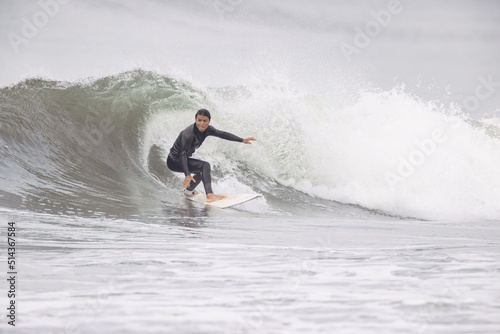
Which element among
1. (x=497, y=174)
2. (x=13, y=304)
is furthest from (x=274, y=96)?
(x=13, y=304)

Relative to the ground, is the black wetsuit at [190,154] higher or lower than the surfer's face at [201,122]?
lower

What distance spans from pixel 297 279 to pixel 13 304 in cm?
150

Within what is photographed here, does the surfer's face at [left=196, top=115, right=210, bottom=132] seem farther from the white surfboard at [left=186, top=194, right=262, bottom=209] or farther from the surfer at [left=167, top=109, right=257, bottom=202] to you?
the white surfboard at [left=186, top=194, right=262, bottom=209]

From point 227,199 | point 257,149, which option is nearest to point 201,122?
point 227,199

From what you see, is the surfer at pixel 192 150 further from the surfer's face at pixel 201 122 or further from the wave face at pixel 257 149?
the wave face at pixel 257 149

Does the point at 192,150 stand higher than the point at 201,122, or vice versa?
the point at 201,122

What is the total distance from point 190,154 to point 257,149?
393 centimetres

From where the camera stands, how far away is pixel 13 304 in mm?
2307

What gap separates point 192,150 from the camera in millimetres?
6746

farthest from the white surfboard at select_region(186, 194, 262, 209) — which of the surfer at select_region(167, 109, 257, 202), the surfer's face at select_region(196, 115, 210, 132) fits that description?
the surfer's face at select_region(196, 115, 210, 132)

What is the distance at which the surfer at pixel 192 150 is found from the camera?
6.42 metres

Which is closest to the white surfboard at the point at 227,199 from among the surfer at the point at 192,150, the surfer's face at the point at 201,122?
the surfer at the point at 192,150

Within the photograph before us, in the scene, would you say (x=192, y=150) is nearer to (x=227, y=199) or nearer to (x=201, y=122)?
(x=201, y=122)

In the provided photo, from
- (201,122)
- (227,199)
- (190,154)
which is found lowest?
(227,199)
